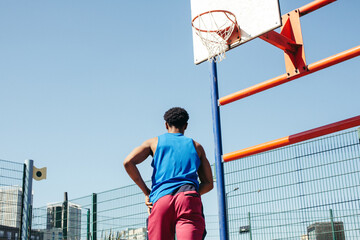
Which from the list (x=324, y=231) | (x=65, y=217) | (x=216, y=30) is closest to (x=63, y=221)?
(x=65, y=217)

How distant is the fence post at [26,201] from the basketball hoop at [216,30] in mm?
5052

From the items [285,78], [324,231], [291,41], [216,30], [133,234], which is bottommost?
[324,231]

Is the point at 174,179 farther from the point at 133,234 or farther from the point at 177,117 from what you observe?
the point at 133,234

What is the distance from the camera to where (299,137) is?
3957 millimetres

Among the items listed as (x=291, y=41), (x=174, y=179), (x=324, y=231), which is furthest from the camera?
(x=324, y=231)

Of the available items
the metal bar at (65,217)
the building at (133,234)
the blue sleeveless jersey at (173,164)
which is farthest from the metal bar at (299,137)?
the metal bar at (65,217)

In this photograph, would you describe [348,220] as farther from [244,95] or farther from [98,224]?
[98,224]

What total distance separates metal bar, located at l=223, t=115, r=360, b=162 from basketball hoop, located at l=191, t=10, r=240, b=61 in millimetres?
1041

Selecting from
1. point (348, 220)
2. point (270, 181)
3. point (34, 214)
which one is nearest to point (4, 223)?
point (34, 214)

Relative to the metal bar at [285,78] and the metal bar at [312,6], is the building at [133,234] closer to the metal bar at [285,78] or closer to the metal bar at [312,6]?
the metal bar at [285,78]

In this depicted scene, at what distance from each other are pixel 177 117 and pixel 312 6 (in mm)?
1978

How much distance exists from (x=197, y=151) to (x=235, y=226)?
105 inches

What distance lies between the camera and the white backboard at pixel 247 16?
4355mm

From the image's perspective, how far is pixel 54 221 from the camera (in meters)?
8.95
